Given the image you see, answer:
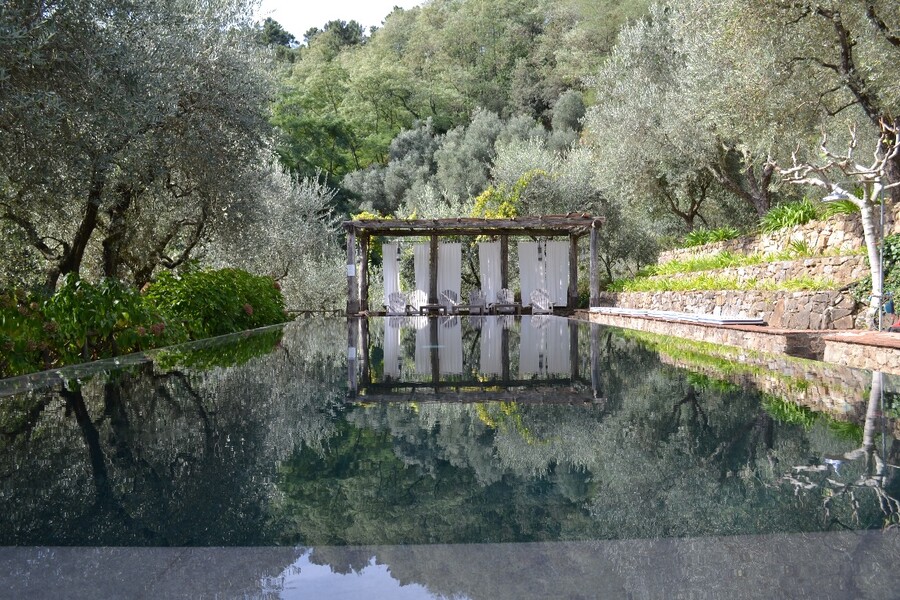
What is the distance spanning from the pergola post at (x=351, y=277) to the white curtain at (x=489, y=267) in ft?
10.1

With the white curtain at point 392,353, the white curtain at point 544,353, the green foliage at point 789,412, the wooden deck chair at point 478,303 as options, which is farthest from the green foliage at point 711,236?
the green foliage at point 789,412

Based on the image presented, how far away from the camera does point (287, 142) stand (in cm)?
1583

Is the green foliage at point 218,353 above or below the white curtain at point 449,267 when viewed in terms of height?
below

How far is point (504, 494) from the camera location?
2.23 meters

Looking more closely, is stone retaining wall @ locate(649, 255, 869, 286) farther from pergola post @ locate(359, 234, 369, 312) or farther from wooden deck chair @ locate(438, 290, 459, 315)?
pergola post @ locate(359, 234, 369, 312)

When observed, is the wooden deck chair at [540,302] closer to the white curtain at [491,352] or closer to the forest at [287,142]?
the forest at [287,142]

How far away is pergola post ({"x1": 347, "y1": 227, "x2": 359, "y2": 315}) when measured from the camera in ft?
50.3

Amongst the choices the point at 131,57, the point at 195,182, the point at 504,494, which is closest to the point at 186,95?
the point at 195,182

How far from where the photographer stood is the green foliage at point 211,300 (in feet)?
29.3

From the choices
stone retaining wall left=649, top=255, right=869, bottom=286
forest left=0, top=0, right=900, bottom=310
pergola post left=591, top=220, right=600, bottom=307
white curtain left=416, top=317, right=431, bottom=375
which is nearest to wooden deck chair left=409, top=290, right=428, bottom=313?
forest left=0, top=0, right=900, bottom=310

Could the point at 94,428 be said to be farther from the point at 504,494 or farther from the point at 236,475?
the point at 504,494

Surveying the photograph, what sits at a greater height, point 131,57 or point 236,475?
point 131,57

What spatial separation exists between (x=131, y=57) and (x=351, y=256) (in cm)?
901

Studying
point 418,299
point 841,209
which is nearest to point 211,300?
point 418,299
